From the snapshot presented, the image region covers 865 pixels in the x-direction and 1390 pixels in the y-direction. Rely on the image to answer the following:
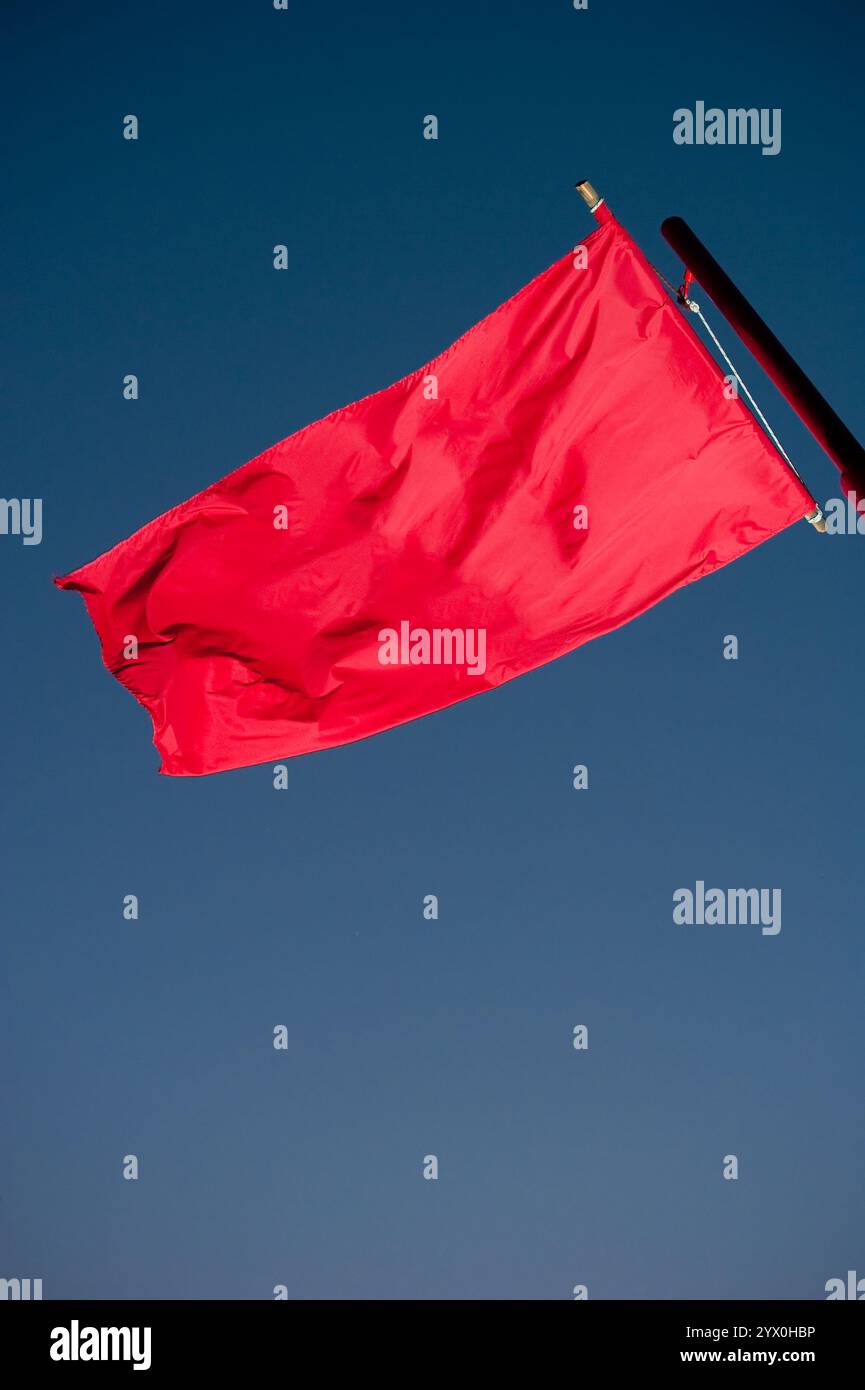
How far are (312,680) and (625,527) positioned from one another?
1677mm

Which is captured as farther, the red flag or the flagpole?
the red flag

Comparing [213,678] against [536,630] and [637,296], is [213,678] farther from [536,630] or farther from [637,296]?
[637,296]

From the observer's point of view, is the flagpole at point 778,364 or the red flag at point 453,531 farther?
the red flag at point 453,531

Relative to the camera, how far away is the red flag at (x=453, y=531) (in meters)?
6.56

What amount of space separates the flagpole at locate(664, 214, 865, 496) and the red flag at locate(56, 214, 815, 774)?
524 mm

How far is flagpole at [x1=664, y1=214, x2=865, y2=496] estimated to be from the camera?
4895mm

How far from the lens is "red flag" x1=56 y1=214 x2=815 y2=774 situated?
6.56 meters

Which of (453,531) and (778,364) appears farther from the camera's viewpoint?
(453,531)

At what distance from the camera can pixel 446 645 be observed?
22.5 feet

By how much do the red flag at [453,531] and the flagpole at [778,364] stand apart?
1.72ft

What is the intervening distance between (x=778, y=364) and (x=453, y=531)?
6.83 feet

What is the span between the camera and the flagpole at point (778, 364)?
16.1ft

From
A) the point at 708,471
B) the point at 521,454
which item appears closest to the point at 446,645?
the point at 521,454

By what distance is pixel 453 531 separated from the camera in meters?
7.02
